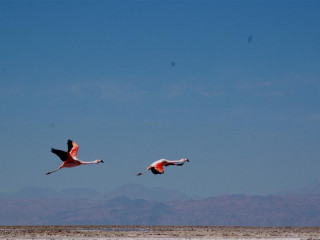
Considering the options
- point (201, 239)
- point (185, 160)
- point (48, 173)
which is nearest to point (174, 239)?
point (201, 239)

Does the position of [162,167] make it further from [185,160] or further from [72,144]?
[72,144]

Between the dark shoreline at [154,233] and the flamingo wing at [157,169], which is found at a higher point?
the dark shoreline at [154,233]

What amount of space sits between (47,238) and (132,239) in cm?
730

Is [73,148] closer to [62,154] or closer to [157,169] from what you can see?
[62,154]

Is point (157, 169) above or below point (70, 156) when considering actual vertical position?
below

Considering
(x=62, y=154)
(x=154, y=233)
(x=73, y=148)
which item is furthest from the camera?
(x=154, y=233)

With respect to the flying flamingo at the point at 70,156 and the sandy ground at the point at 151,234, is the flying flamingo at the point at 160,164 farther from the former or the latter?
the sandy ground at the point at 151,234

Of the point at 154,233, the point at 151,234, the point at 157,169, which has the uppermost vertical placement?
the point at 154,233

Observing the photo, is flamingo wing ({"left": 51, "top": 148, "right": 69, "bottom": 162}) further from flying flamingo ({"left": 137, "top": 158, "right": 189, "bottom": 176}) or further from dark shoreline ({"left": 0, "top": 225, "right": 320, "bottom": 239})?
dark shoreline ({"left": 0, "top": 225, "right": 320, "bottom": 239})

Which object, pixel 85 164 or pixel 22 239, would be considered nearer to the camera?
pixel 85 164

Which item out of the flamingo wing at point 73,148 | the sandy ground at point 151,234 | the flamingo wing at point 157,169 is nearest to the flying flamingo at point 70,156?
the flamingo wing at point 73,148

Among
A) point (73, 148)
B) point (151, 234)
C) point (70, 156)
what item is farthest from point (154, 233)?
point (70, 156)

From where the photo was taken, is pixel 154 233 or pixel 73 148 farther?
pixel 154 233

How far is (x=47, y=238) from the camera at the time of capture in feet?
185
